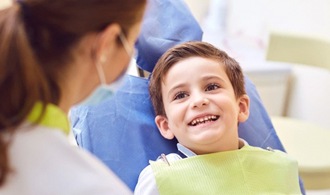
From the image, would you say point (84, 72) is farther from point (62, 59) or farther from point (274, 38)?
point (274, 38)

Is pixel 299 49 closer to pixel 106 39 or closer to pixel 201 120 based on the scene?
pixel 201 120

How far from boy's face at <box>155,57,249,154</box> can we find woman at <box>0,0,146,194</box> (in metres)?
0.44

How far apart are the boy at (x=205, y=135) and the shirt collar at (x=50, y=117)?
451mm

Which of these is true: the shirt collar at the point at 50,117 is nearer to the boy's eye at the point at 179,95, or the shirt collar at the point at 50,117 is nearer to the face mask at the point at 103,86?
the face mask at the point at 103,86

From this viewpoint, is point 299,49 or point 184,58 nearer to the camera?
point 184,58

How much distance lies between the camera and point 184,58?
1351mm

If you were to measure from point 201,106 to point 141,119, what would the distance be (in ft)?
0.81

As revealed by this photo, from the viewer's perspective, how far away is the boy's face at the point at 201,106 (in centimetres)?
126

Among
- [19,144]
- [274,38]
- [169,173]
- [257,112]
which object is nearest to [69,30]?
[19,144]

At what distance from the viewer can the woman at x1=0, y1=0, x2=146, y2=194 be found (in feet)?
2.46

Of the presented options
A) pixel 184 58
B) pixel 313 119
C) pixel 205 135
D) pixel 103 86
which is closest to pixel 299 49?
pixel 313 119

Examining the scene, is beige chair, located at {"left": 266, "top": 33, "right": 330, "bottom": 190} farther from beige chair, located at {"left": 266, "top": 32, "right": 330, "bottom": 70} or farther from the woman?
the woman

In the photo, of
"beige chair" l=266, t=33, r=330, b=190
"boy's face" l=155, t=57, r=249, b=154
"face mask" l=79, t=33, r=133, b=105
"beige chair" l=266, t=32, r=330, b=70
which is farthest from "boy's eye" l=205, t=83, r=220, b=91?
"beige chair" l=266, t=32, r=330, b=70

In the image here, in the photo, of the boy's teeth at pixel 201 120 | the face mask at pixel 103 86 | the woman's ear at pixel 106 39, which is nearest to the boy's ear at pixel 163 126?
the boy's teeth at pixel 201 120
